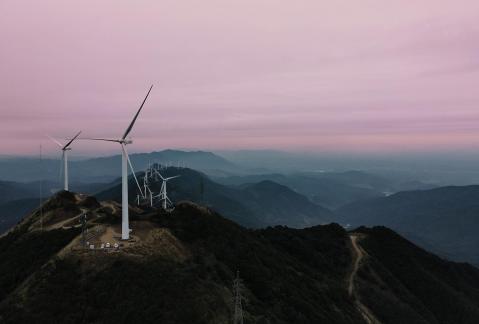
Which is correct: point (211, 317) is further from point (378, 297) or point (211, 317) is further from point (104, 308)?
point (378, 297)

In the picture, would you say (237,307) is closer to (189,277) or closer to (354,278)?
(189,277)

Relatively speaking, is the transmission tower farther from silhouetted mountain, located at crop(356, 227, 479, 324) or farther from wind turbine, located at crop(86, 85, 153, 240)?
silhouetted mountain, located at crop(356, 227, 479, 324)

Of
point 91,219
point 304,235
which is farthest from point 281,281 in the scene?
point 304,235

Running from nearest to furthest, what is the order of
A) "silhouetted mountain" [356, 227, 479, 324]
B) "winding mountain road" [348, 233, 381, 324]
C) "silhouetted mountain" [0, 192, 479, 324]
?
"silhouetted mountain" [0, 192, 479, 324] → "winding mountain road" [348, 233, 381, 324] → "silhouetted mountain" [356, 227, 479, 324]

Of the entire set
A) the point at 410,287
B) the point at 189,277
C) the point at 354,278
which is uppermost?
the point at 189,277

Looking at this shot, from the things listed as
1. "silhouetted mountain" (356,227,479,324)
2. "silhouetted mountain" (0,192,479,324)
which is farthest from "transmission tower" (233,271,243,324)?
"silhouetted mountain" (356,227,479,324)

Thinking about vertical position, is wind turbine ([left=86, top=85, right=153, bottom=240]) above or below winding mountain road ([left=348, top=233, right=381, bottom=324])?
above

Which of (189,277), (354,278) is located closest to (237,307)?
(189,277)

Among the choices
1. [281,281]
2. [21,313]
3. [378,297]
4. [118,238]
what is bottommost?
[378,297]
